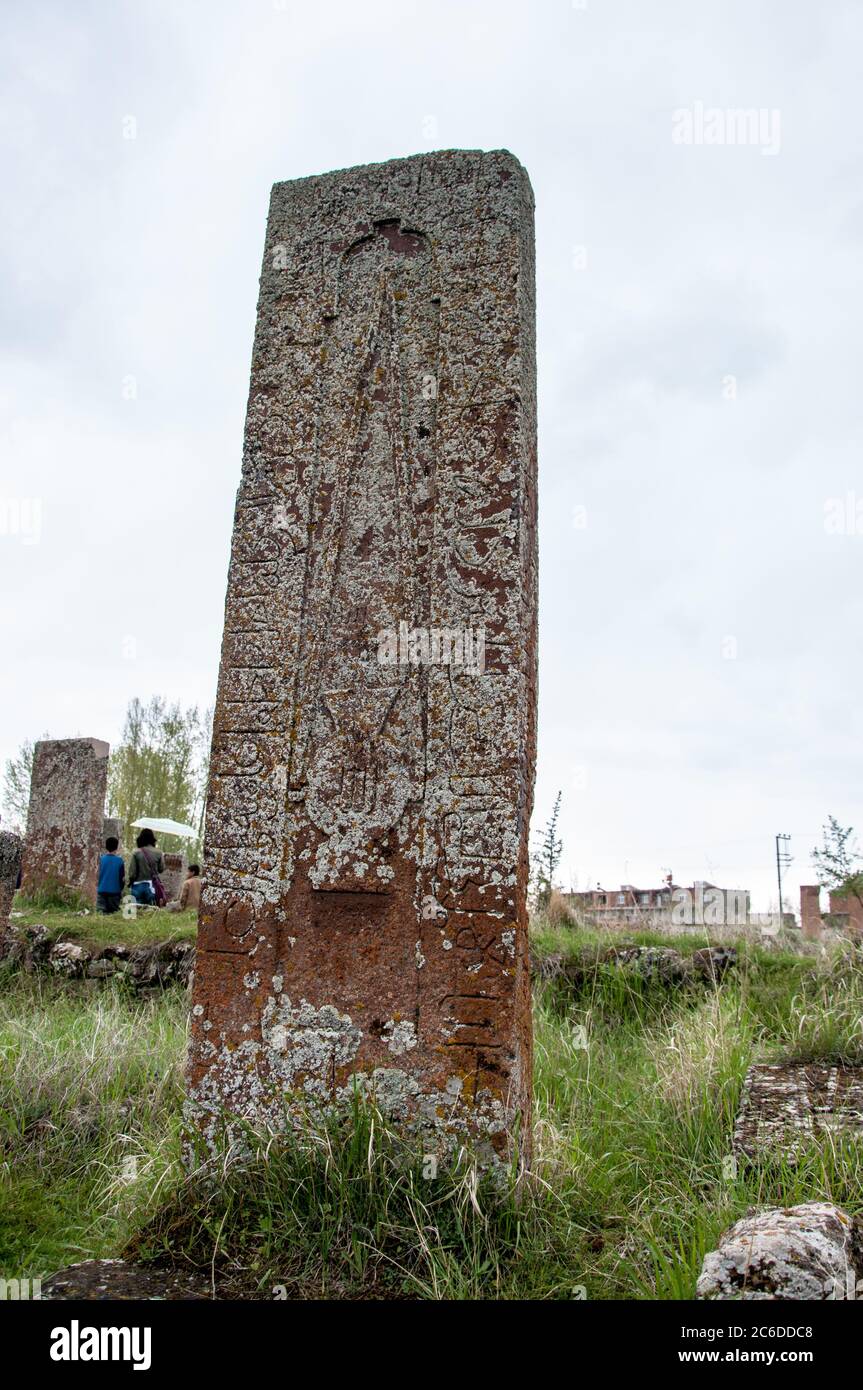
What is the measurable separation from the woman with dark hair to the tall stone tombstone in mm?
9517

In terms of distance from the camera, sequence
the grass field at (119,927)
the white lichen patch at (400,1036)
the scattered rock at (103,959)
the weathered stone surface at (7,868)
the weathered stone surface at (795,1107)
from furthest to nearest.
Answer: the grass field at (119,927) < the scattered rock at (103,959) < the weathered stone surface at (7,868) < the weathered stone surface at (795,1107) < the white lichen patch at (400,1036)

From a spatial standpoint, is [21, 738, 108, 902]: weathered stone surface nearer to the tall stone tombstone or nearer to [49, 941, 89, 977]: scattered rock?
[49, 941, 89, 977]: scattered rock

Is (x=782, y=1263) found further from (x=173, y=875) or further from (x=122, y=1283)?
(x=173, y=875)

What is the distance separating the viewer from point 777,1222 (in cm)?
229

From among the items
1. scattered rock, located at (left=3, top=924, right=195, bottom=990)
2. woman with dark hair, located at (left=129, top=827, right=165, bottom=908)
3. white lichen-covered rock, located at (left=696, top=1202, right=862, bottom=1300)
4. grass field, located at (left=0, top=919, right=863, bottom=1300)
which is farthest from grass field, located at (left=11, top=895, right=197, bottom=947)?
white lichen-covered rock, located at (left=696, top=1202, right=862, bottom=1300)

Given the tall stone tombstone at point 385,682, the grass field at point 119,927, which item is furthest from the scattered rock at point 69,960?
the tall stone tombstone at point 385,682

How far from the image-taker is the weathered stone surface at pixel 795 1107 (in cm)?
366

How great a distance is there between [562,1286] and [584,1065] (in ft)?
7.89

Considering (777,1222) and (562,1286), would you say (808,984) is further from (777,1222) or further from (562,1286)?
(777,1222)

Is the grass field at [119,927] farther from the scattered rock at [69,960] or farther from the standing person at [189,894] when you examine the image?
the standing person at [189,894]

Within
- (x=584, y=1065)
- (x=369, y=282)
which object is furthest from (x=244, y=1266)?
(x=369, y=282)

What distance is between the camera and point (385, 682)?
379 cm

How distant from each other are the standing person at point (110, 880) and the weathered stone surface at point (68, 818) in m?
0.82
